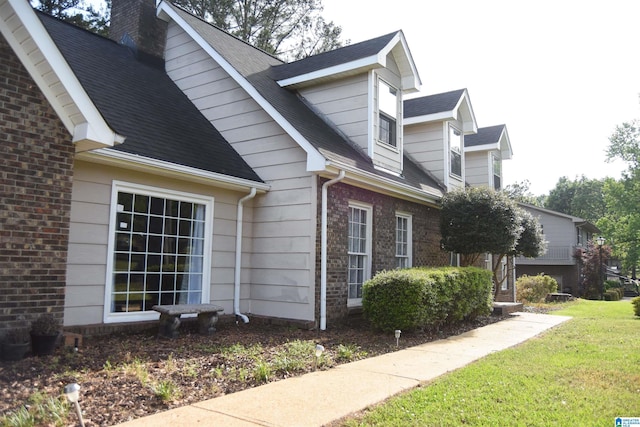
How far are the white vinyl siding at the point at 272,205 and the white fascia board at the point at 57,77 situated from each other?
3833mm

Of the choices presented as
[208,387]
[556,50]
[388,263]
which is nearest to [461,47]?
[556,50]

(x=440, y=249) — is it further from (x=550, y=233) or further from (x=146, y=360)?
(x=550, y=233)

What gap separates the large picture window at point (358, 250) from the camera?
10393 millimetres

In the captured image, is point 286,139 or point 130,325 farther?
point 286,139

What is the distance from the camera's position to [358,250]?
1054cm

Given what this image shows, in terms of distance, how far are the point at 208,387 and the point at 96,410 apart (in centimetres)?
115

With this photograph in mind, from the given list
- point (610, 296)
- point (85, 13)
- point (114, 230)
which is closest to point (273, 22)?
point (85, 13)

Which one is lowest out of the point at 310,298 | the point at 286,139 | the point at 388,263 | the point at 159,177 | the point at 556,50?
the point at 310,298

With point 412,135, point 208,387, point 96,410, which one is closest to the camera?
point 96,410

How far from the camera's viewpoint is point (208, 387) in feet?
16.7

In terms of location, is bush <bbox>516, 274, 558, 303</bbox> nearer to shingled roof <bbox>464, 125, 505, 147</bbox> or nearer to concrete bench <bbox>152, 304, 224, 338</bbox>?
shingled roof <bbox>464, 125, 505, 147</bbox>

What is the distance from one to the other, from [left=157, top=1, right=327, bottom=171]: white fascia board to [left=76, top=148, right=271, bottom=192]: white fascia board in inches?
48.6

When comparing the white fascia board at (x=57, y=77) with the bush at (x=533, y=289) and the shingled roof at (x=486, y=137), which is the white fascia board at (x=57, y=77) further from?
the bush at (x=533, y=289)

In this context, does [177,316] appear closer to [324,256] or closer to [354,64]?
[324,256]
